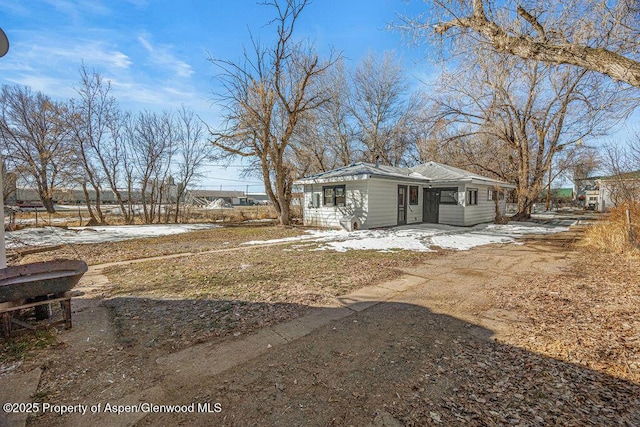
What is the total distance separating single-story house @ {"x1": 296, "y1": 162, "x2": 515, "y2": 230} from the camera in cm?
1296

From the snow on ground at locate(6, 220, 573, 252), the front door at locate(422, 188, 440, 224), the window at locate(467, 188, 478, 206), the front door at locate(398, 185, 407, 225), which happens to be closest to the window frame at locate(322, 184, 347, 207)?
the snow on ground at locate(6, 220, 573, 252)

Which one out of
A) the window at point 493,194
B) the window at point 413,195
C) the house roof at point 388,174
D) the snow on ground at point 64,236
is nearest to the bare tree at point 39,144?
the snow on ground at point 64,236

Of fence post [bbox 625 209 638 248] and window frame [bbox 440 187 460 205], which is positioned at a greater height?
window frame [bbox 440 187 460 205]

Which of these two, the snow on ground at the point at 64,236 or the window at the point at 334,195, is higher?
the window at the point at 334,195

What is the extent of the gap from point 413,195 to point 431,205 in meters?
1.40

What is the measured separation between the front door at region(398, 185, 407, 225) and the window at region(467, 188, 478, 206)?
336 cm

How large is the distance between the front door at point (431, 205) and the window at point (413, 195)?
2.68ft

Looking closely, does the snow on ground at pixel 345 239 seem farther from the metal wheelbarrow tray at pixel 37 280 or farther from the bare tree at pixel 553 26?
the metal wheelbarrow tray at pixel 37 280

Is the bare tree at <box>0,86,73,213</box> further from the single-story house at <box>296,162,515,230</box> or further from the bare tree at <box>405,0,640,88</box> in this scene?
the bare tree at <box>405,0,640,88</box>

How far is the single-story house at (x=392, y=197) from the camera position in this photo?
13.0 metres

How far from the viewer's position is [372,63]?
23.0m

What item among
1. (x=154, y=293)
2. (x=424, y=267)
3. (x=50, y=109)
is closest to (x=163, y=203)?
(x=50, y=109)

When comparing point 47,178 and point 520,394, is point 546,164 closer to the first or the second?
point 520,394

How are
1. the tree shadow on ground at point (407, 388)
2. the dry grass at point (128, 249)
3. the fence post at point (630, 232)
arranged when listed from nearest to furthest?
1. the tree shadow on ground at point (407, 388)
2. the fence post at point (630, 232)
3. the dry grass at point (128, 249)
